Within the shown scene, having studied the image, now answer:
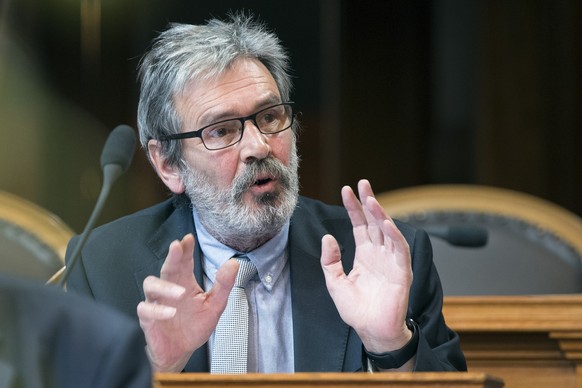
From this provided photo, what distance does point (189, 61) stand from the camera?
2.60 meters

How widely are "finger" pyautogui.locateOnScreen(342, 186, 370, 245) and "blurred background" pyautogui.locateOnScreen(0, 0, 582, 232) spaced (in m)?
2.94

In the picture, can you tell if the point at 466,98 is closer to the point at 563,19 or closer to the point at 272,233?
the point at 563,19

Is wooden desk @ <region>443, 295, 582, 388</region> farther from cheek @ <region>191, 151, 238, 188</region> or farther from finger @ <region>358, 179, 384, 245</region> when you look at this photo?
cheek @ <region>191, 151, 238, 188</region>

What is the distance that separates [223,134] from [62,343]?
4.95 feet

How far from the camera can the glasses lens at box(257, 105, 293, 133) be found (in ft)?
8.46

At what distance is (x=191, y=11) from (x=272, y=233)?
2.87 metres

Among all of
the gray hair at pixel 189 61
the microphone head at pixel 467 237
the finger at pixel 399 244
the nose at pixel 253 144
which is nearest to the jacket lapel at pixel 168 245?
the gray hair at pixel 189 61

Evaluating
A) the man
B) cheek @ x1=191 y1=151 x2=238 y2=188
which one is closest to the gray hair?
the man

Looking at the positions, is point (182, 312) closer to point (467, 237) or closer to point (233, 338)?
point (233, 338)

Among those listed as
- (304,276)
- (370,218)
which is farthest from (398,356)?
(304,276)

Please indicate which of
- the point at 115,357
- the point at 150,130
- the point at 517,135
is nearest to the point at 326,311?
the point at 150,130

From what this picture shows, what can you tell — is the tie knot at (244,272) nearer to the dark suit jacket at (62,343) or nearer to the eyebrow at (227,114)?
the eyebrow at (227,114)

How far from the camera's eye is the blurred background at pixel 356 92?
17.0 ft

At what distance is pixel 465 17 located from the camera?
17.1 ft
